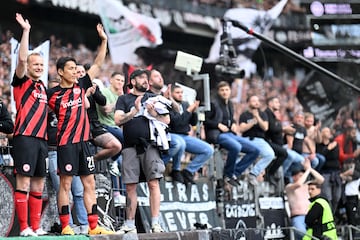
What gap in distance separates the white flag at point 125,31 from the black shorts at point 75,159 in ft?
26.5

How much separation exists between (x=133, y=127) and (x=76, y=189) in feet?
3.27

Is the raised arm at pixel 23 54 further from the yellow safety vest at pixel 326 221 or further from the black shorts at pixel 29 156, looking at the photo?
the yellow safety vest at pixel 326 221

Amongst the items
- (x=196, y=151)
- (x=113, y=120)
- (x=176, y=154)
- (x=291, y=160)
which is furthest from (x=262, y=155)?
(x=113, y=120)

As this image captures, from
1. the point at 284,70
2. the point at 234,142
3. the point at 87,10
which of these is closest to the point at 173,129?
the point at 234,142

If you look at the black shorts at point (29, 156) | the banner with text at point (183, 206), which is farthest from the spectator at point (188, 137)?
the black shorts at point (29, 156)

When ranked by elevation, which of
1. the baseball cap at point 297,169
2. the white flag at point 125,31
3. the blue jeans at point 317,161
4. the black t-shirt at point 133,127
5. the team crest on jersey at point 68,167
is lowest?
the team crest on jersey at point 68,167

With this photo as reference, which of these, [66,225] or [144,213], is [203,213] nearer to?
[144,213]

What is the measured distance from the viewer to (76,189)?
959 cm

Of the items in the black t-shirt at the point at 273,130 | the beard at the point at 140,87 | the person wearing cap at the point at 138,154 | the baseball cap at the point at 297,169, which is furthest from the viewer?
the baseball cap at the point at 297,169

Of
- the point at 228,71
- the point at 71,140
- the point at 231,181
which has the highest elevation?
the point at 228,71

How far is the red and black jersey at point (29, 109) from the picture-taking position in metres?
8.55

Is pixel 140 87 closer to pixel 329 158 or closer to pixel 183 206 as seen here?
pixel 183 206

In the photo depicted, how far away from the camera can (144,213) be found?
11.1 meters

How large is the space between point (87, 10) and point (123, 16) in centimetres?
490
